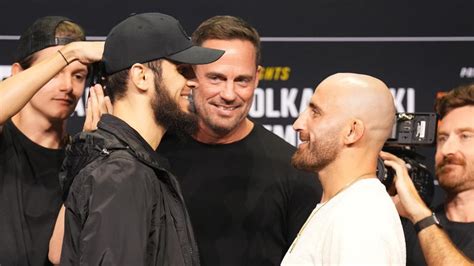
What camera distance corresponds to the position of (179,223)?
2.00 meters

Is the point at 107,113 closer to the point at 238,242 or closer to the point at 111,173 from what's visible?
the point at 111,173

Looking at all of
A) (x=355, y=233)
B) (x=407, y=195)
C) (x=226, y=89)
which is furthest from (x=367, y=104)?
(x=226, y=89)

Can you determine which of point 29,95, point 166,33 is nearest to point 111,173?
point 166,33

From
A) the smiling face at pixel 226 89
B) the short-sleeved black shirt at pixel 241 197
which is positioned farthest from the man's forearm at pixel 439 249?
the smiling face at pixel 226 89

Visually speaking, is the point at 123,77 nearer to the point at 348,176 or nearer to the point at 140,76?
the point at 140,76

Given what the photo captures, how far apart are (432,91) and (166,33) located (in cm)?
196

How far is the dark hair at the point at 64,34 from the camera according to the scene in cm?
267

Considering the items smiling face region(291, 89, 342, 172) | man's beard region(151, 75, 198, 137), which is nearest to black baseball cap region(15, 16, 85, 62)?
man's beard region(151, 75, 198, 137)

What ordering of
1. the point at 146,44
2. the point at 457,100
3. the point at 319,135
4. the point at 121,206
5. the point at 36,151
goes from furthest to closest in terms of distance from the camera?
the point at 457,100 < the point at 36,151 < the point at 319,135 < the point at 146,44 < the point at 121,206

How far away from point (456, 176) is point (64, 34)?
4.20ft

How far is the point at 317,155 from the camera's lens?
2178mm

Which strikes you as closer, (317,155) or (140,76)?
(140,76)

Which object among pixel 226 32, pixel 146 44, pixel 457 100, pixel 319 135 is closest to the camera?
pixel 146 44

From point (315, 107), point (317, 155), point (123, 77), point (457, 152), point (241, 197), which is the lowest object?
point (241, 197)
